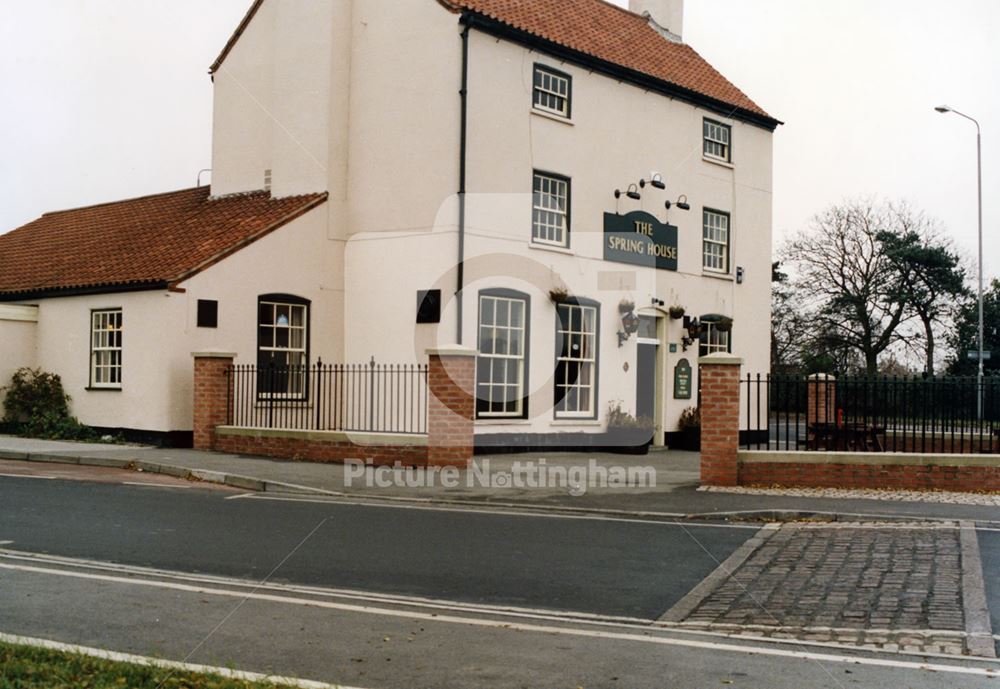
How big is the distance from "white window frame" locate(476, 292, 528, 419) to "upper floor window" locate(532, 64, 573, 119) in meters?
4.11

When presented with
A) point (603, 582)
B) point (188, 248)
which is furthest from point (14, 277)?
point (603, 582)

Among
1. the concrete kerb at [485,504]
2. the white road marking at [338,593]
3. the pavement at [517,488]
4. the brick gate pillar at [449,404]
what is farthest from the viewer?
the brick gate pillar at [449,404]

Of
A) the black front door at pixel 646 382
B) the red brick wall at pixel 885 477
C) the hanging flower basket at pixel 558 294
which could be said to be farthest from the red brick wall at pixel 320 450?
the black front door at pixel 646 382

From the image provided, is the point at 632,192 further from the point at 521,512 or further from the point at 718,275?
the point at 521,512

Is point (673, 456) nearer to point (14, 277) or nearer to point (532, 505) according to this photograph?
point (532, 505)

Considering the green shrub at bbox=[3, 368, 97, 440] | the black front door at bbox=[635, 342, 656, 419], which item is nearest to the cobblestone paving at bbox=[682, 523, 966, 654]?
the black front door at bbox=[635, 342, 656, 419]

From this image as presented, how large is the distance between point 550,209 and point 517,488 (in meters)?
8.37

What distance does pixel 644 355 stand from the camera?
2361 cm

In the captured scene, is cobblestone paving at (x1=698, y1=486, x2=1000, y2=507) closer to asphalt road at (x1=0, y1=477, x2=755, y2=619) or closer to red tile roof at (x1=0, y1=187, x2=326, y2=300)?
asphalt road at (x1=0, y1=477, x2=755, y2=619)

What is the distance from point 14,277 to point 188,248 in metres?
6.61

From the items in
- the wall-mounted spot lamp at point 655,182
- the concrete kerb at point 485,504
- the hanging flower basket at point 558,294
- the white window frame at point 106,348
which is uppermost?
the wall-mounted spot lamp at point 655,182

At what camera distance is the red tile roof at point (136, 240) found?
20.3 metres

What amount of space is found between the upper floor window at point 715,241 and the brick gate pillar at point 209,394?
1194 cm

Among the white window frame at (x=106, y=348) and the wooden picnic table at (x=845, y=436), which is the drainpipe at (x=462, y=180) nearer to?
the wooden picnic table at (x=845, y=436)
